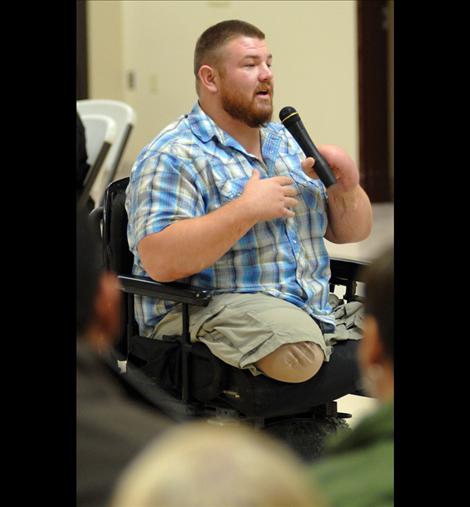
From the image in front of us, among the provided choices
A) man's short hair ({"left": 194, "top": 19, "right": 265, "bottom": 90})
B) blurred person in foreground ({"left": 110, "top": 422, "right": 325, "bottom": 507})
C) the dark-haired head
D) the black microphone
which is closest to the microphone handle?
the black microphone

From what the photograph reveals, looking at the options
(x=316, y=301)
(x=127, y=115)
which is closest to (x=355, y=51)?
(x=127, y=115)

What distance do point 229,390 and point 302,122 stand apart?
0.36 metres

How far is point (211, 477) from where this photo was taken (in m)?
0.32

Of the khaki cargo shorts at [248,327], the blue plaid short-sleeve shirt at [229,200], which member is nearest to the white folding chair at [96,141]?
the blue plaid short-sleeve shirt at [229,200]

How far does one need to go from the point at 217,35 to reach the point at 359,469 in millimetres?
350

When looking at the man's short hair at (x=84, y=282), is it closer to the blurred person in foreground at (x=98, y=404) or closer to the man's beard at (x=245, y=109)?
the blurred person in foreground at (x=98, y=404)

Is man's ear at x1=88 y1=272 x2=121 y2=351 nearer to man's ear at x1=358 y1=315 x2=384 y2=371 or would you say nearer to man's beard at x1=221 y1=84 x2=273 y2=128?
man's ear at x1=358 y1=315 x2=384 y2=371

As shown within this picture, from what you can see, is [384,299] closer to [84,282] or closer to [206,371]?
[84,282]

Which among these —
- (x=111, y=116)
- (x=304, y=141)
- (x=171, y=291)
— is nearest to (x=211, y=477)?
(x=111, y=116)

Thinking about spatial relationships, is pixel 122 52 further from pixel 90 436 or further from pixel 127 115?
pixel 90 436

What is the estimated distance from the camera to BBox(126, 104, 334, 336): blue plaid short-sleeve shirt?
854 millimetres

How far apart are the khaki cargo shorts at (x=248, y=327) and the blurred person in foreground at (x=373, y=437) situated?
0.45 m

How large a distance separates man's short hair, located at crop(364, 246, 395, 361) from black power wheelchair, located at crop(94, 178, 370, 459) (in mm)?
173
